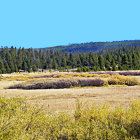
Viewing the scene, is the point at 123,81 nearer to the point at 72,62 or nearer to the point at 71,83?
the point at 71,83

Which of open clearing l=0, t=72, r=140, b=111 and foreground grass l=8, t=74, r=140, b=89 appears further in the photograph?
foreground grass l=8, t=74, r=140, b=89

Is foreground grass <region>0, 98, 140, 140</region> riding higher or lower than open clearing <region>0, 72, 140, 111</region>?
higher

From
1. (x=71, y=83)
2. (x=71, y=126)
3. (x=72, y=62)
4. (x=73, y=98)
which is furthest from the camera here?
(x=72, y=62)

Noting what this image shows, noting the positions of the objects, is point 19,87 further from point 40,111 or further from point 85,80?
point 40,111

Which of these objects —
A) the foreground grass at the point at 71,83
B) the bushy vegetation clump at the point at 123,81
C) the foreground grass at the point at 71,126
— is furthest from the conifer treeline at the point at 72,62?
the foreground grass at the point at 71,126

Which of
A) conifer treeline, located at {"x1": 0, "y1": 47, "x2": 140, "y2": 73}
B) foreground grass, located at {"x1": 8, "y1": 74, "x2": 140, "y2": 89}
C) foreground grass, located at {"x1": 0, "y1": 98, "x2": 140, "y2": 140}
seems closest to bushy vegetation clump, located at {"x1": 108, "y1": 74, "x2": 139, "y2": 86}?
foreground grass, located at {"x1": 8, "y1": 74, "x2": 140, "y2": 89}

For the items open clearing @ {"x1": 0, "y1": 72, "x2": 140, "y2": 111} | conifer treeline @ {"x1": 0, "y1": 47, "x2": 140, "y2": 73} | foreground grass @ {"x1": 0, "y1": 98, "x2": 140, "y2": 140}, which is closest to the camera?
foreground grass @ {"x1": 0, "y1": 98, "x2": 140, "y2": 140}

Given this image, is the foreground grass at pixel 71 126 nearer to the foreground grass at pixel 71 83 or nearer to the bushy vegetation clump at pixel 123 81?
the foreground grass at pixel 71 83

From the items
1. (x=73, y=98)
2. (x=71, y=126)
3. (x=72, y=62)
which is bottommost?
(x=73, y=98)

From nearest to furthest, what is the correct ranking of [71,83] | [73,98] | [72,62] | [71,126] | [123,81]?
[71,126] < [73,98] < [71,83] < [123,81] < [72,62]

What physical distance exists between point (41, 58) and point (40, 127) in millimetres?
119317

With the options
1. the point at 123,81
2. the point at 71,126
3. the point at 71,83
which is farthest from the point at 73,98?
the point at 123,81

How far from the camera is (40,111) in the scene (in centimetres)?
699

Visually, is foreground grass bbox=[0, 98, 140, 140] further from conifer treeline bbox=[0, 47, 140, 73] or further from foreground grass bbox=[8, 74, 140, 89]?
conifer treeline bbox=[0, 47, 140, 73]
